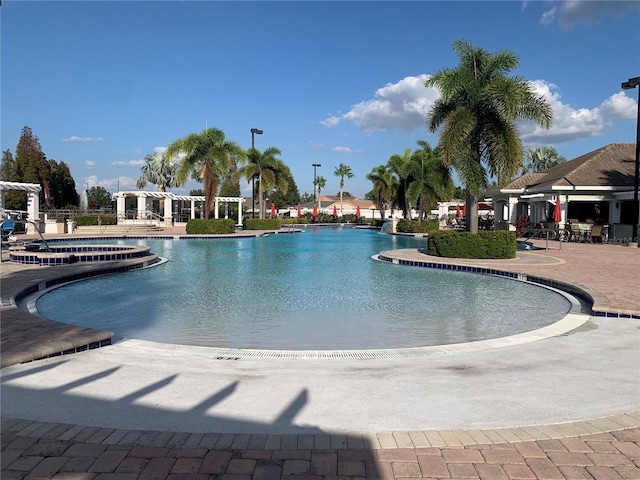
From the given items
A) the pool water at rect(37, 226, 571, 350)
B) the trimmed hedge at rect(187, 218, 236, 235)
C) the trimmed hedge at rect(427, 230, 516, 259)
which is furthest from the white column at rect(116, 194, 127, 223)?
the trimmed hedge at rect(427, 230, 516, 259)

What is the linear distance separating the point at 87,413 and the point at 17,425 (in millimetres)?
431

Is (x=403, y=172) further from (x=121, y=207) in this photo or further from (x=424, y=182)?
(x=121, y=207)

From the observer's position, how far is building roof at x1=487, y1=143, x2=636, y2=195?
80.9 ft

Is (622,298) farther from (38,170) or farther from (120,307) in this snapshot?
(38,170)

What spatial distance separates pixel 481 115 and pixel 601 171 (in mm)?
15066

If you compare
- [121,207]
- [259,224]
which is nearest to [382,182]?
[259,224]

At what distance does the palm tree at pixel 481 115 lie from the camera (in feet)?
49.3

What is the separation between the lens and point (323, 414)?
3.39 metres

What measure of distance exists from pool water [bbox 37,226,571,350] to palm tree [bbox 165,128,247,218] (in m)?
17.0

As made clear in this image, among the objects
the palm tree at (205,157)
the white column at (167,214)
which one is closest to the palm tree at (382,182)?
the palm tree at (205,157)

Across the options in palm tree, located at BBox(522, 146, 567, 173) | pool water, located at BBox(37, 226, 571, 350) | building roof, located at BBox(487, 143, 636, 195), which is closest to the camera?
pool water, located at BBox(37, 226, 571, 350)

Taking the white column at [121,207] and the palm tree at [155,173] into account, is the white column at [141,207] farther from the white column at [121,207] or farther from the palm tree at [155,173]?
the palm tree at [155,173]

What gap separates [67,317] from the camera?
284 inches

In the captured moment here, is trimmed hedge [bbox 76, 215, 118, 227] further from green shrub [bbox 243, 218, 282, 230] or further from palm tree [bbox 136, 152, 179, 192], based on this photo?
palm tree [bbox 136, 152, 179, 192]
